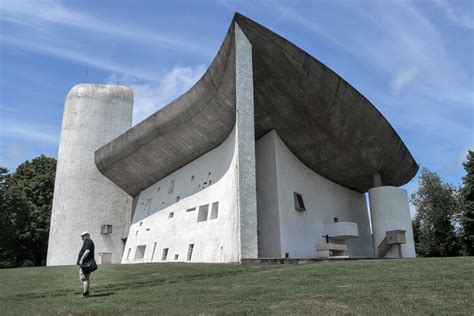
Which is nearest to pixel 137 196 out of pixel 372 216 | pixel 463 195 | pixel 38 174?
pixel 38 174

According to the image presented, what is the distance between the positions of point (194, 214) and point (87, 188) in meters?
10.9

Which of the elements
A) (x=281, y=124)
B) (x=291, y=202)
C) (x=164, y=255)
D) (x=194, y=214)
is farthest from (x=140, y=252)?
(x=281, y=124)

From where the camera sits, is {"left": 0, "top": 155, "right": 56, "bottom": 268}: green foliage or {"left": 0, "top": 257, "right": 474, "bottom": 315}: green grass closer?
{"left": 0, "top": 257, "right": 474, "bottom": 315}: green grass

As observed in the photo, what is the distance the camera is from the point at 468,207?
31.6 metres

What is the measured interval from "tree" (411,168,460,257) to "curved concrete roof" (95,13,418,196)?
10.3 metres

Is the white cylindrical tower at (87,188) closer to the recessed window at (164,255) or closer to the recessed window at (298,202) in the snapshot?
the recessed window at (164,255)

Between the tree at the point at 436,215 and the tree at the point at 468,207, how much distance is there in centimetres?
251

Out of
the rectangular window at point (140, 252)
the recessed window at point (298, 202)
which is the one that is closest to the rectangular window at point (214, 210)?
the recessed window at point (298, 202)

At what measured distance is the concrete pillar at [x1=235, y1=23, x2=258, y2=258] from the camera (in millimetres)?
14945

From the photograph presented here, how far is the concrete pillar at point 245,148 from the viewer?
14.9m

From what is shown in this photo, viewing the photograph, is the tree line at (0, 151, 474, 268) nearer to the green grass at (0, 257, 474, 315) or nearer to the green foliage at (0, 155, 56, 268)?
the green foliage at (0, 155, 56, 268)

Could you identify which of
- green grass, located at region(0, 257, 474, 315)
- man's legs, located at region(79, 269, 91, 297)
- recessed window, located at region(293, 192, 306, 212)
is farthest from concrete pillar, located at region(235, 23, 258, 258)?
man's legs, located at region(79, 269, 91, 297)

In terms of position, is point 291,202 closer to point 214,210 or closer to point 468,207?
point 214,210

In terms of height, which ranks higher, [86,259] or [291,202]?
[291,202]
